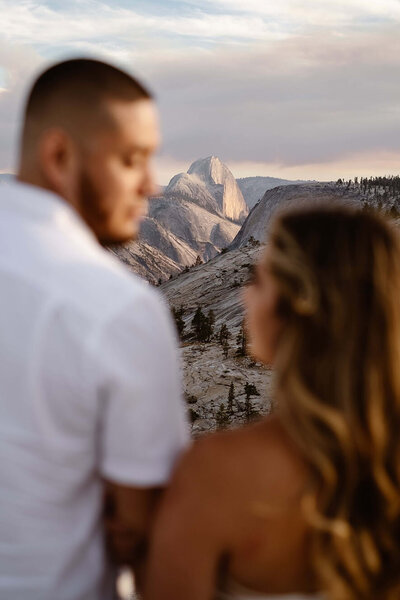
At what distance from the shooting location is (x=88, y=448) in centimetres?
188

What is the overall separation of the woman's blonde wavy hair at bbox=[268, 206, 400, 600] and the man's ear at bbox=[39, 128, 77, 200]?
0.65 metres

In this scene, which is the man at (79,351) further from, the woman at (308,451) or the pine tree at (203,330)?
the pine tree at (203,330)

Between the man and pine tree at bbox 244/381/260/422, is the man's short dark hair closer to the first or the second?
the man

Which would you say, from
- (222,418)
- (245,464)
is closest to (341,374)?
(245,464)

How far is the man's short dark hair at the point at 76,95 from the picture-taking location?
207cm

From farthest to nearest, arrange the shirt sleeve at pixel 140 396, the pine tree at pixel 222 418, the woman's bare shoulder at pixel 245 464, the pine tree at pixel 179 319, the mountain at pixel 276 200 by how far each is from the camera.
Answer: the mountain at pixel 276 200
the pine tree at pixel 179 319
the pine tree at pixel 222 418
the woman's bare shoulder at pixel 245 464
the shirt sleeve at pixel 140 396

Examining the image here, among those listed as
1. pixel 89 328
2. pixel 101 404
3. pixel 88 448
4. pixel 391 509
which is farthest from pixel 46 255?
pixel 391 509

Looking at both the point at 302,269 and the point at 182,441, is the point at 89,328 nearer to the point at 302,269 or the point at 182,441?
the point at 182,441

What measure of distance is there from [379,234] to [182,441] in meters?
0.84

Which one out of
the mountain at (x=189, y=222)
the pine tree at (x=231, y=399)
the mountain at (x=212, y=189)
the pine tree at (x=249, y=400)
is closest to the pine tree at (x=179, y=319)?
the pine tree at (x=249, y=400)

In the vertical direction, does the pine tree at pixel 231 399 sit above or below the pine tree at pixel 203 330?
above

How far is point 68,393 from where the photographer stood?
1750mm

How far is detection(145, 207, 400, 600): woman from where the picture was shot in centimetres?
186

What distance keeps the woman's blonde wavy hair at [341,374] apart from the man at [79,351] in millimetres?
365
